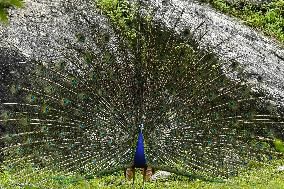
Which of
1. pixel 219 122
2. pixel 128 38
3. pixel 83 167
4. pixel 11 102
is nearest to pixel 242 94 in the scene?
pixel 219 122

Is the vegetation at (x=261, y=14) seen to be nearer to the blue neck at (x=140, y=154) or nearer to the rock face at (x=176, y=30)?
the rock face at (x=176, y=30)

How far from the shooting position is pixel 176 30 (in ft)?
32.3

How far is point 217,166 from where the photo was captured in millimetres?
7531

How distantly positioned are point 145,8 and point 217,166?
3948mm

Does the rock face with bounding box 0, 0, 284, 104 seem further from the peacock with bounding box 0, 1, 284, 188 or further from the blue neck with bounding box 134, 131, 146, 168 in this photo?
the blue neck with bounding box 134, 131, 146, 168

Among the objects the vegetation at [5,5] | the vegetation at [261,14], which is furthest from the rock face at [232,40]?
the vegetation at [5,5]

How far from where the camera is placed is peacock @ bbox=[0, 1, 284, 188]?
7508mm

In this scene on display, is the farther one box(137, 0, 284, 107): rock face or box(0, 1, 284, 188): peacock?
box(137, 0, 284, 107): rock face

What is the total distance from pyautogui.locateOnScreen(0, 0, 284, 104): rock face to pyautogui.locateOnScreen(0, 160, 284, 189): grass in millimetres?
1798

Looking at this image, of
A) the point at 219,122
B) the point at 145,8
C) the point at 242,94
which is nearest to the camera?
the point at 219,122

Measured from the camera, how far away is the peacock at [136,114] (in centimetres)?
751

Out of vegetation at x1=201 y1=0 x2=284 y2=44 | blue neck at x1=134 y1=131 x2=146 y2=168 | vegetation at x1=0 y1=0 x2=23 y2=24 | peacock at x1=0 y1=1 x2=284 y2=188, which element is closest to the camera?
vegetation at x1=0 y1=0 x2=23 y2=24

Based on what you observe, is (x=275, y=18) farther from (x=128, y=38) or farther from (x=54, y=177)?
(x=54, y=177)

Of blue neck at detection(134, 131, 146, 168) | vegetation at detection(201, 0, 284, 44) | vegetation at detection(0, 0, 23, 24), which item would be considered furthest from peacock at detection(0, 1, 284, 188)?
vegetation at detection(0, 0, 23, 24)
